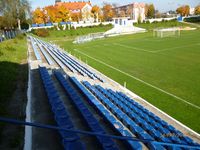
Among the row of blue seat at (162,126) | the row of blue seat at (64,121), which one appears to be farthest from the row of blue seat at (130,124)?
the row of blue seat at (64,121)

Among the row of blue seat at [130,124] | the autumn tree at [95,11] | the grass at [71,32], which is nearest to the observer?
the row of blue seat at [130,124]

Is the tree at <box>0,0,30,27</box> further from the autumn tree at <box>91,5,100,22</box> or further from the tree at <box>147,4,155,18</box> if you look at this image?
the tree at <box>147,4,155,18</box>

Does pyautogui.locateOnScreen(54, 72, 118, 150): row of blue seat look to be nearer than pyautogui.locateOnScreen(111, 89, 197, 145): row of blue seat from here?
Yes

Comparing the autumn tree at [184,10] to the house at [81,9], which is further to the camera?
the autumn tree at [184,10]

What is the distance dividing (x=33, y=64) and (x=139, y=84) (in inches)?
434

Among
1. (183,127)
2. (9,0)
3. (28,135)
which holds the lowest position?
(183,127)

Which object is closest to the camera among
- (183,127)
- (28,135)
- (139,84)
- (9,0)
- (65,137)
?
(65,137)

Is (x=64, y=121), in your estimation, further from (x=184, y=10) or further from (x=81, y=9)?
(x=184, y=10)

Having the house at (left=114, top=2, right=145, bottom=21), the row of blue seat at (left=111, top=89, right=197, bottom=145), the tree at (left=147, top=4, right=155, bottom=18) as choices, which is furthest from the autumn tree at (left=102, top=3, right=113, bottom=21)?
the row of blue seat at (left=111, top=89, right=197, bottom=145)

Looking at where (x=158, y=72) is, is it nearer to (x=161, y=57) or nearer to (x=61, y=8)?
(x=161, y=57)

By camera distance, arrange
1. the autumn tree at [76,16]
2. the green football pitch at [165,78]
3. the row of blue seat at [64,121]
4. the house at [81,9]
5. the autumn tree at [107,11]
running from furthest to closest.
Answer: the autumn tree at [107,11] → the house at [81,9] → the autumn tree at [76,16] → the green football pitch at [165,78] → the row of blue seat at [64,121]

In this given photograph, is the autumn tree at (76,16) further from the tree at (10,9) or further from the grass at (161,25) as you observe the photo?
the tree at (10,9)

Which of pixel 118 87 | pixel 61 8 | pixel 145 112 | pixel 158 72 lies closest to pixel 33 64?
pixel 118 87

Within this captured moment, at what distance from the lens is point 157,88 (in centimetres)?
1739
